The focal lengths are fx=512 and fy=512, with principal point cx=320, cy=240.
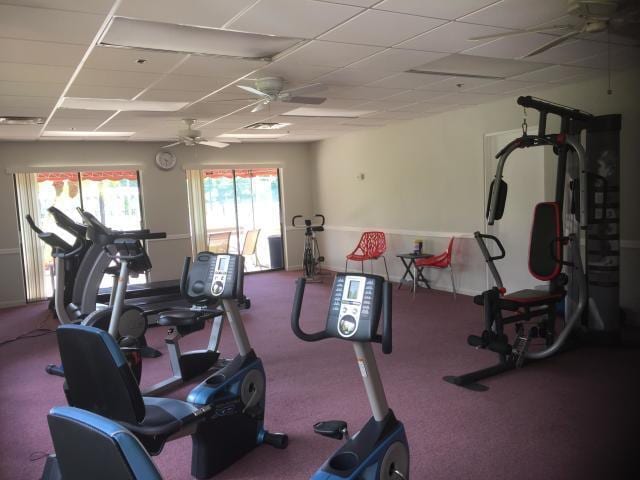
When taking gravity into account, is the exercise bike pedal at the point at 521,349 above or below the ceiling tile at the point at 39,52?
below

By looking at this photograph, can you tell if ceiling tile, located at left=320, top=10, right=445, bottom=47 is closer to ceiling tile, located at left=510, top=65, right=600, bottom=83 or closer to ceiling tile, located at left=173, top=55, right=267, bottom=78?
ceiling tile, located at left=173, top=55, right=267, bottom=78

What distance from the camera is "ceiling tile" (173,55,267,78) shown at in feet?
12.6

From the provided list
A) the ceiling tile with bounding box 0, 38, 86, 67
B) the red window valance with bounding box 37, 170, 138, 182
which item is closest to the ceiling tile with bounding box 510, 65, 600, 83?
the ceiling tile with bounding box 0, 38, 86, 67

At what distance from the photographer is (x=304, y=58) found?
13.0ft

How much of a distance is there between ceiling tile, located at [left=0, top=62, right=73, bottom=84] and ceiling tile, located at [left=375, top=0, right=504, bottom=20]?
2.49 metres

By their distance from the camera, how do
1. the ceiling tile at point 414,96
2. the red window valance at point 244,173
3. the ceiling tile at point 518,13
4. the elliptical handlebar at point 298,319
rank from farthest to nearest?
the red window valance at point 244,173 → the ceiling tile at point 414,96 → the ceiling tile at point 518,13 → the elliptical handlebar at point 298,319

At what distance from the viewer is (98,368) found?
78.5 inches

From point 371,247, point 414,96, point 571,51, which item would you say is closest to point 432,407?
point 571,51

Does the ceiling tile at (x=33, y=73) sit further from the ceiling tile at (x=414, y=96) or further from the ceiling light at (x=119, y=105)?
the ceiling tile at (x=414, y=96)

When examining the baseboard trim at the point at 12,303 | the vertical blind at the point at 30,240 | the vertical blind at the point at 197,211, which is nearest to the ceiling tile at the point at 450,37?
the vertical blind at the point at 197,211

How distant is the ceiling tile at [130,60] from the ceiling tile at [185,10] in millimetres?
694

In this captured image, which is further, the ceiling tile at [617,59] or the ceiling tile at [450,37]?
the ceiling tile at [617,59]

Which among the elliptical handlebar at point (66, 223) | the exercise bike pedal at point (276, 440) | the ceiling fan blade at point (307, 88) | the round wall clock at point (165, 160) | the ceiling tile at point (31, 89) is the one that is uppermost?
the ceiling tile at point (31, 89)

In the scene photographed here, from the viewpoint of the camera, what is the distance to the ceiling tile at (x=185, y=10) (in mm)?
2748
